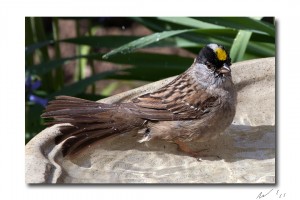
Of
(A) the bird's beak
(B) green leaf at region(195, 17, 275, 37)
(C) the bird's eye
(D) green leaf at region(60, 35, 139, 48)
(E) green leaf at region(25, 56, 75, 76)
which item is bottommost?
(A) the bird's beak

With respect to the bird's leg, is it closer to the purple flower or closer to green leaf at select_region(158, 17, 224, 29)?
green leaf at select_region(158, 17, 224, 29)

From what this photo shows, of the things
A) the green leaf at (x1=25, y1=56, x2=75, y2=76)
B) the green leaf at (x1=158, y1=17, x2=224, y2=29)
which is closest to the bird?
the green leaf at (x1=158, y1=17, x2=224, y2=29)

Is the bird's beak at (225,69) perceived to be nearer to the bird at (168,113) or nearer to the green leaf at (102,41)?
the bird at (168,113)

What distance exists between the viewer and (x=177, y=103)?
3252 mm

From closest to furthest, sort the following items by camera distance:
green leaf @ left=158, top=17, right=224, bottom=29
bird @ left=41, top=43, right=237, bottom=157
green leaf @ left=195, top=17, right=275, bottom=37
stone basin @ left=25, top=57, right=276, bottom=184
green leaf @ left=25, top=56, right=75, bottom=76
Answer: stone basin @ left=25, top=57, right=276, bottom=184 < bird @ left=41, top=43, right=237, bottom=157 < green leaf @ left=195, top=17, right=275, bottom=37 < green leaf @ left=158, top=17, right=224, bottom=29 < green leaf @ left=25, top=56, right=75, bottom=76

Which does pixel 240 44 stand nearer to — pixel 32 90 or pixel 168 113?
pixel 168 113

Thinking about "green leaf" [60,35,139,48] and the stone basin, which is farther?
"green leaf" [60,35,139,48]

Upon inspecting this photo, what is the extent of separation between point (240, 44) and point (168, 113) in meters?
0.75

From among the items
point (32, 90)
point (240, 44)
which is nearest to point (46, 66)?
point (32, 90)

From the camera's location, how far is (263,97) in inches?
139

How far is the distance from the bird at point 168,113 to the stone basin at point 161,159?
0.05m

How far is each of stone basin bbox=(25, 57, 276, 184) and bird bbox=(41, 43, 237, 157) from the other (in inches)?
1.9

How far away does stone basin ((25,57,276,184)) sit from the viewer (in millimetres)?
3055

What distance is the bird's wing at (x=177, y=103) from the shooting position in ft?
10.6
